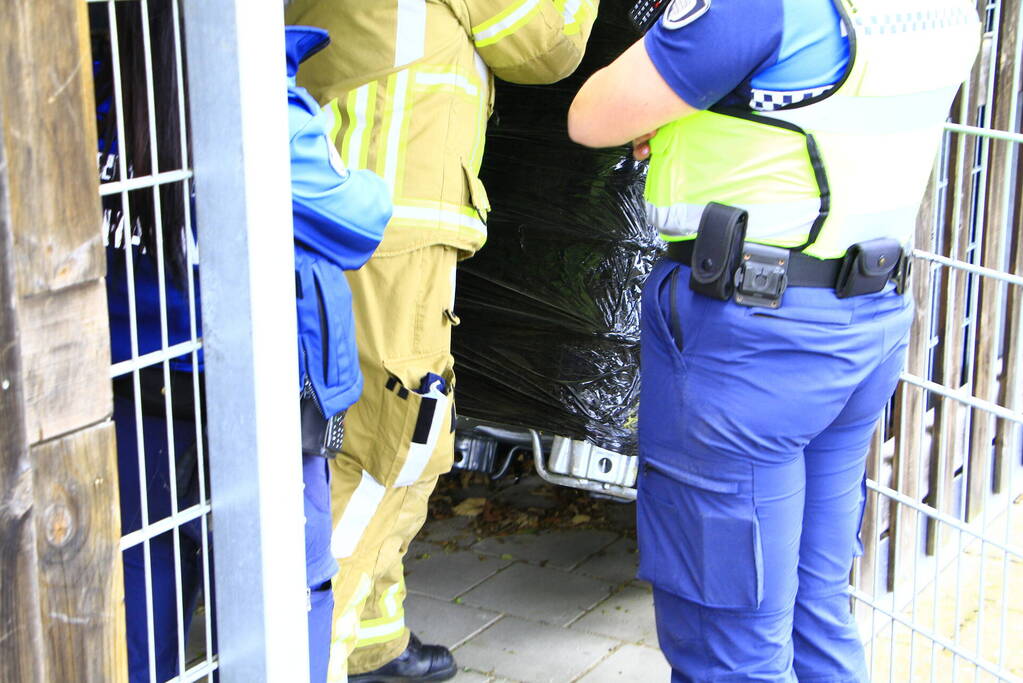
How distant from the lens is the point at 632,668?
11.1ft

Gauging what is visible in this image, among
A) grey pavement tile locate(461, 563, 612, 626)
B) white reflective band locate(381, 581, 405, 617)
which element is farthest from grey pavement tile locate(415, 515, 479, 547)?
white reflective band locate(381, 581, 405, 617)

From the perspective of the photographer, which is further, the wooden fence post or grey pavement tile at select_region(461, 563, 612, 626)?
grey pavement tile at select_region(461, 563, 612, 626)

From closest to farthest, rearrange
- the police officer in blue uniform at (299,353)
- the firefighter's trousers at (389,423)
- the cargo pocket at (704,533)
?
the police officer in blue uniform at (299,353)
the cargo pocket at (704,533)
the firefighter's trousers at (389,423)

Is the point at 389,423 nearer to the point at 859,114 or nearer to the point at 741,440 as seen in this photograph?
the point at 741,440

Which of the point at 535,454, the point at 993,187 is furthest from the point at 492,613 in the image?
the point at 993,187

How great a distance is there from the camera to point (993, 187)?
336 centimetres

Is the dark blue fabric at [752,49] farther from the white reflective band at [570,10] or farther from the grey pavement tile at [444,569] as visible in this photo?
the grey pavement tile at [444,569]

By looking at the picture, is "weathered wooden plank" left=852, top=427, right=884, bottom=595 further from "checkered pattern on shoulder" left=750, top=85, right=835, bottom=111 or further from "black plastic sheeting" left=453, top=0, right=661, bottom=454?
A: "checkered pattern on shoulder" left=750, top=85, right=835, bottom=111

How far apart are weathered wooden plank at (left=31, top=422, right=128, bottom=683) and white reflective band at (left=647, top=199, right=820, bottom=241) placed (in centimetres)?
113

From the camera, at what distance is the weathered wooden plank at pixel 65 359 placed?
1.53 metres

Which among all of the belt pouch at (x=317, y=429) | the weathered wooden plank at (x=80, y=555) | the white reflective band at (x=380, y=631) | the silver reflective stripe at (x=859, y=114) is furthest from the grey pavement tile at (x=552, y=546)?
the weathered wooden plank at (x=80, y=555)

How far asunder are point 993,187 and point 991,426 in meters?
0.97

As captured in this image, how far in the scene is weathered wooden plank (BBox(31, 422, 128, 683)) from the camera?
1.59 metres

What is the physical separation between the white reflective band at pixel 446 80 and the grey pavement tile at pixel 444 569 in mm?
1546
